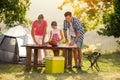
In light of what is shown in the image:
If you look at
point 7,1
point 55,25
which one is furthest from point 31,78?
point 7,1

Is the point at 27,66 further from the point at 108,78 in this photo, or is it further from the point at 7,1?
the point at 7,1

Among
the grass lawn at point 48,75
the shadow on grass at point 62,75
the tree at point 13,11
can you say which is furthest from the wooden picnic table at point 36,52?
the tree at point 13,11

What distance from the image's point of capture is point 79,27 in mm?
13320

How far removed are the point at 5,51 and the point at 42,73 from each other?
3.37 metres

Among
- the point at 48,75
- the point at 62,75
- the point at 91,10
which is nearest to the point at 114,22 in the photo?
the point at 91,10

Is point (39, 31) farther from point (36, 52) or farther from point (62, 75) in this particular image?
point (62, 75)

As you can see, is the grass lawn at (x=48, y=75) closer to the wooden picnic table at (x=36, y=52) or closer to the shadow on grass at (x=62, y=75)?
the shadow on grass at (x=62, y=75)

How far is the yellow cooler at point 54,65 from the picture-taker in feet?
40.8

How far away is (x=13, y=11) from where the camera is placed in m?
23.3

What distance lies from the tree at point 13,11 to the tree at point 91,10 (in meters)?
4.64

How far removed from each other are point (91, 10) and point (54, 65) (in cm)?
1561

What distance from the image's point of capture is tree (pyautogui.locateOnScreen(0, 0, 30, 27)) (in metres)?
22.5

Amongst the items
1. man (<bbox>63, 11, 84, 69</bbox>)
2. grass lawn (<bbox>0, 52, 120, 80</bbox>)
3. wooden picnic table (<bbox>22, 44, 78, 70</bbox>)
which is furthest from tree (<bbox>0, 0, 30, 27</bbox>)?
wooden picnic table (<bbox>22, 44, 78, 70</bbox>)

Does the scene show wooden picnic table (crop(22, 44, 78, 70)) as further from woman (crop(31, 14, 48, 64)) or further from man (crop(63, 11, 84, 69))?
woman (crop(31, 14, 48, 64))
